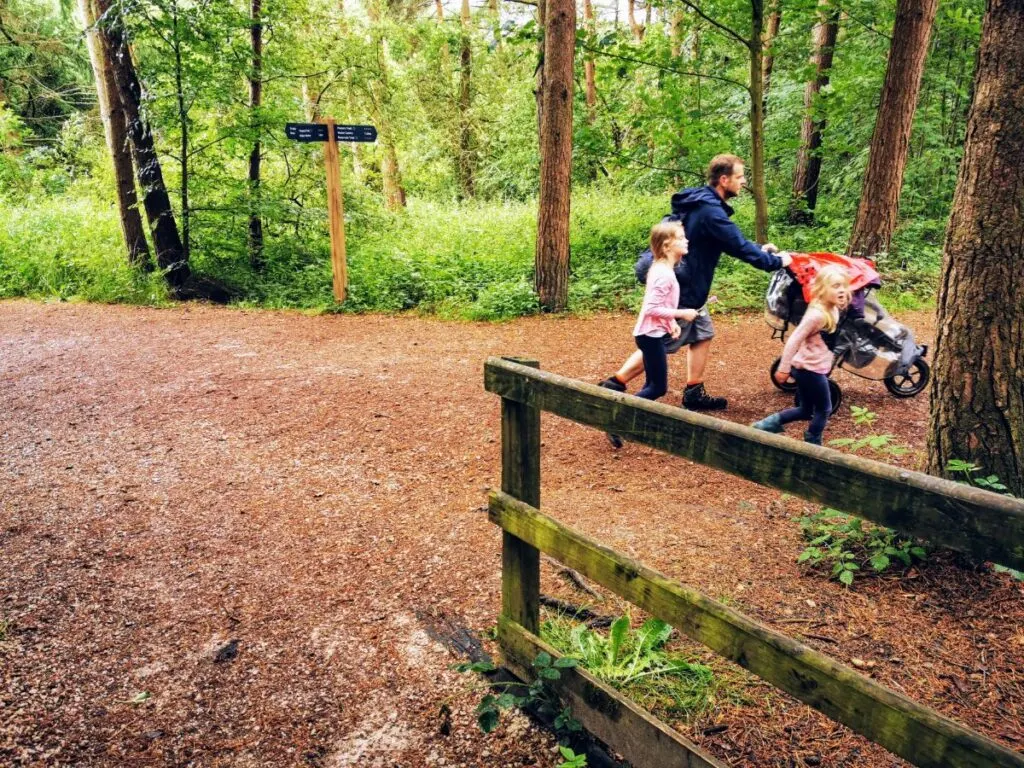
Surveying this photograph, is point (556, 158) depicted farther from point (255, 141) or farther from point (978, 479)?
point (978, 479)

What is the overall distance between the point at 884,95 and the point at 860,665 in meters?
9.86

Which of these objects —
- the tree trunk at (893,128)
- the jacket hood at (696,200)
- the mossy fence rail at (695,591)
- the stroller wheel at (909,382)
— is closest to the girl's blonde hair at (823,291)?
the jacket hood at (696,200)

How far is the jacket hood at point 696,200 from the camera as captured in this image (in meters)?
5.46

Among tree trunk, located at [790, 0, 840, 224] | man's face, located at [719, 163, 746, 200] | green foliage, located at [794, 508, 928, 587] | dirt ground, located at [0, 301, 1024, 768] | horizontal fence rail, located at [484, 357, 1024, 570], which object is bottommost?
dirt ground, located at [0, 301, 1024, 768]

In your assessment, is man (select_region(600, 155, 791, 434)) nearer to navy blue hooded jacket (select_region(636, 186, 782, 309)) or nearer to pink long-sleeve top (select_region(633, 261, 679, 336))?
navy blue hooded jacket (select_region(636, 186, 782, 309))

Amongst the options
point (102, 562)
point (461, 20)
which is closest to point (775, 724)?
point (102, 562)

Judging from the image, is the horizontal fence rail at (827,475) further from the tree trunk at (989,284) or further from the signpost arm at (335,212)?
the signpost arm at (335,212)

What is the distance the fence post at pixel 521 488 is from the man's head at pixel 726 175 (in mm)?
3539

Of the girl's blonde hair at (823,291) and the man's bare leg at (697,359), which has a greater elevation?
the girl's blonde hair at (823,291)

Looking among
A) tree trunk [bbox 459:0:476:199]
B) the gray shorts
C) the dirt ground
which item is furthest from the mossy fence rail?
tree trunk [bbox 459:0:476:199]

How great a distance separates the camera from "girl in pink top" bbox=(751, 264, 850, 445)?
462 cm

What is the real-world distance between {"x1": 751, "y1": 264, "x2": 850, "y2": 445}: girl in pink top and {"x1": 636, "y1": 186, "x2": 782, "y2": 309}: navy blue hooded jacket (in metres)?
0.72

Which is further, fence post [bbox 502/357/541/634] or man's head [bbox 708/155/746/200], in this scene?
man's head [bbox 708/155/746/200]

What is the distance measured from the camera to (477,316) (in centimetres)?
1000
